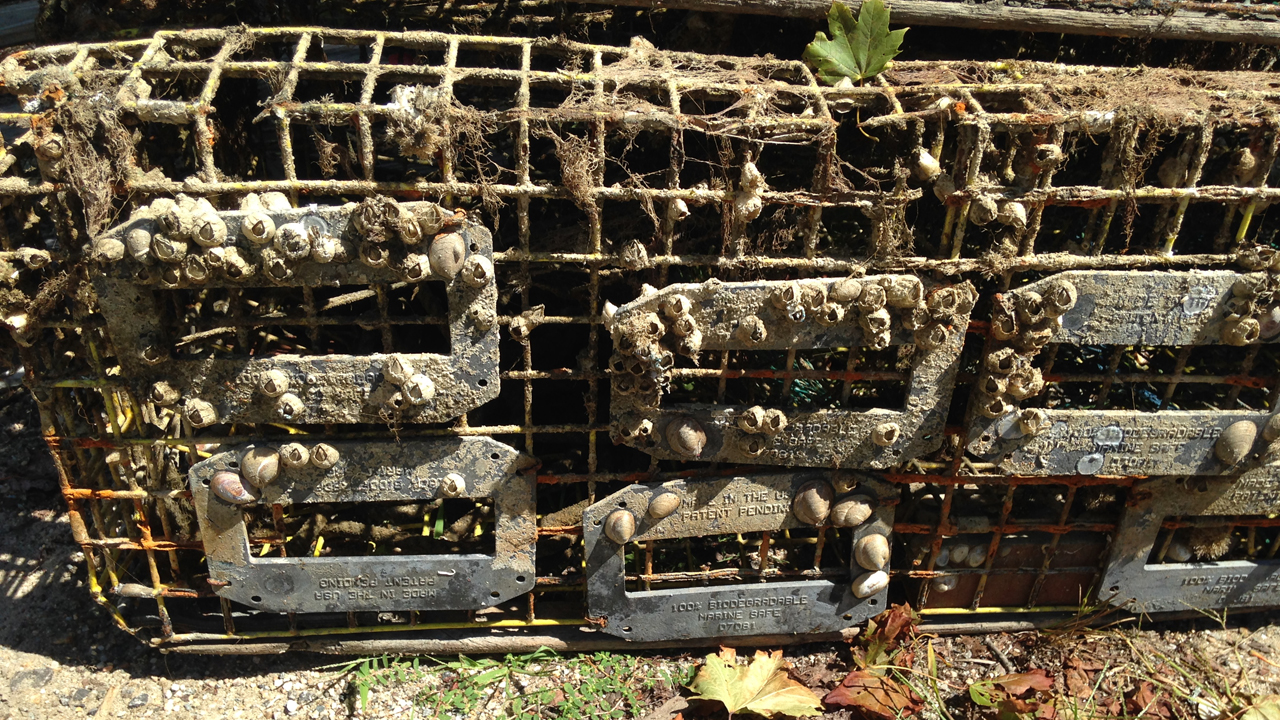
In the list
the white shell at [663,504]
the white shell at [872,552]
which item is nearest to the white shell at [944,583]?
the white shell at [872,552]

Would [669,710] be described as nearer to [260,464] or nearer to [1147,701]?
[260,464]

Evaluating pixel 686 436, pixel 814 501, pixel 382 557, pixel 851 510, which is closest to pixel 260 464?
pixel 382 557

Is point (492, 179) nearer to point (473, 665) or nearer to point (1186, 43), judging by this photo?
point (473, 665)

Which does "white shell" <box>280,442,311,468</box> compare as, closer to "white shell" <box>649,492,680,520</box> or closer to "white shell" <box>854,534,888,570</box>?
"white shell" <box>649,492,680,520</box>

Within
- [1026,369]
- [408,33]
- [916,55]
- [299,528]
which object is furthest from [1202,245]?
[299,528]

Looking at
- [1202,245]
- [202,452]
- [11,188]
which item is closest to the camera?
[11,188]

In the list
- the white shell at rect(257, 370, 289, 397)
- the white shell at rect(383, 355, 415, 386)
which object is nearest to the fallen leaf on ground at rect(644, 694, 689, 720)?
the white shell at rect(383, 355, 415, 386)
